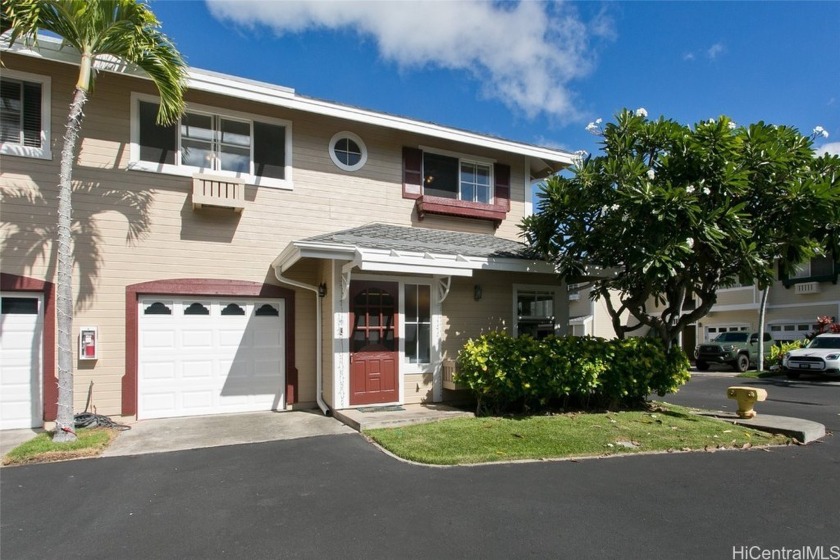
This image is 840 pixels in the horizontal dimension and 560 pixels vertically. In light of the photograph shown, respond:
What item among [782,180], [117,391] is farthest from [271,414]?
[782,180]

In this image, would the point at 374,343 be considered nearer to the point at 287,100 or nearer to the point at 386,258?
the point at 386,258

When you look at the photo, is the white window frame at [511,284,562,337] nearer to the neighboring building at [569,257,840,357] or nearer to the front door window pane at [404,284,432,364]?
the front door window pane at [404,284,432,364]

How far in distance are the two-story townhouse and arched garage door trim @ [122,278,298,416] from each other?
3cm

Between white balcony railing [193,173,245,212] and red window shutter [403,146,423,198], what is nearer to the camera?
white balcony railing [193,173,245,212]

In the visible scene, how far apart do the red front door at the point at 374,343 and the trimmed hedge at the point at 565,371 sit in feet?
4.20

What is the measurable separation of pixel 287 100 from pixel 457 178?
13.3ft

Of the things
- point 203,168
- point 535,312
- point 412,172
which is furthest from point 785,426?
point 203,168

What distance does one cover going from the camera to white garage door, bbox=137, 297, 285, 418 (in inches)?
336

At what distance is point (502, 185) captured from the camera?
11.7 m

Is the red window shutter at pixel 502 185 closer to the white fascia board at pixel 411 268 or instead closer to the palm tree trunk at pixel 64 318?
the white fascia board at pixel 411 268

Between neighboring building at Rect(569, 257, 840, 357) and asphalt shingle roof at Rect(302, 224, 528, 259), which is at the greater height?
asphalt shingle roof at Rect(302, 224, 528, 259)

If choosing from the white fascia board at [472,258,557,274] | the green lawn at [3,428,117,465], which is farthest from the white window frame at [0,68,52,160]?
the white fascia board at [472,258,557,274]

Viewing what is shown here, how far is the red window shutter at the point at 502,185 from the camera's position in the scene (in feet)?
38.3

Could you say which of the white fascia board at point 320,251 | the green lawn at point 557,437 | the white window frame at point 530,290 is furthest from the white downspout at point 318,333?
the white window frame at point 530,290
